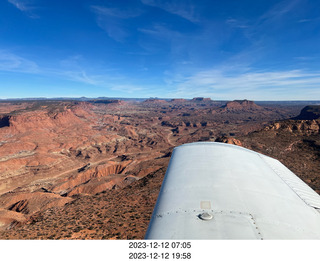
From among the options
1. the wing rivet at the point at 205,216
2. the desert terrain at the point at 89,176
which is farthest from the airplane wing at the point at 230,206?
the desert terrain at the point at 89,176

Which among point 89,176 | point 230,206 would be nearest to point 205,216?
point 230,206

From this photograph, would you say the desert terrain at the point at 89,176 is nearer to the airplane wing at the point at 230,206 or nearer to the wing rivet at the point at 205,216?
the airplane wing at the point at 230,206

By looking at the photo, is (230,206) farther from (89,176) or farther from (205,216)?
(89,176)

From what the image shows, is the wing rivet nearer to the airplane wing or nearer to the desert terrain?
the airplane wing

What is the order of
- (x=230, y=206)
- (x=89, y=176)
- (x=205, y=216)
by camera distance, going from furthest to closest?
(x=89, y=176)
(x=230, y=206)
(x=205, y=216)

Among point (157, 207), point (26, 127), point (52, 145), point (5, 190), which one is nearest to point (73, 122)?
point (26, 127)

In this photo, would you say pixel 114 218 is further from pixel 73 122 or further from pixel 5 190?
pixel 73 122

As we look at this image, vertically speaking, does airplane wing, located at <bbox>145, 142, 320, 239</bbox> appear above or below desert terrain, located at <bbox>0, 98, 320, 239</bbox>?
above

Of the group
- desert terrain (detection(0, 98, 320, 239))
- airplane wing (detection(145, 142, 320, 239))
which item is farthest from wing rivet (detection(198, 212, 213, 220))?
desert terrain (detection(0, 98, 320, 239))
